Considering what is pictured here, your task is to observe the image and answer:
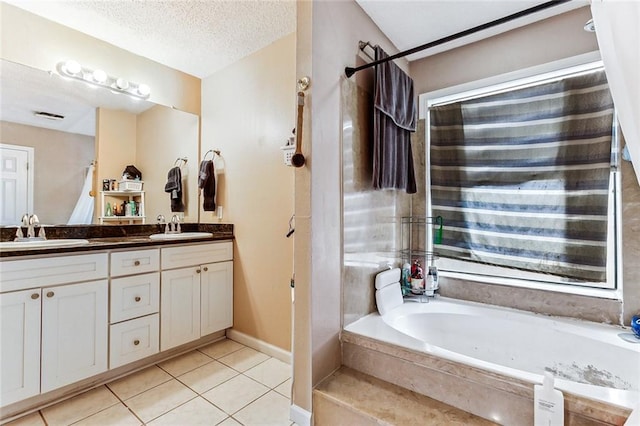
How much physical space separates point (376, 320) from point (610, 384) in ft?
3.82

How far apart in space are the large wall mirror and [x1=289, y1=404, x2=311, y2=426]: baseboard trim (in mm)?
2084

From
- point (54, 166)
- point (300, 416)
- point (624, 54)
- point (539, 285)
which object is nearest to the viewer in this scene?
point (624, 54)

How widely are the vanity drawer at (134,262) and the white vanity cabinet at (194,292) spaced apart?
0.21 feet

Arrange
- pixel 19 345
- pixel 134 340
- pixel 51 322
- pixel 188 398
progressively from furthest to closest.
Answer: pixel 134 340, pixel 188 398, pixel 51 322, pixel 19 345

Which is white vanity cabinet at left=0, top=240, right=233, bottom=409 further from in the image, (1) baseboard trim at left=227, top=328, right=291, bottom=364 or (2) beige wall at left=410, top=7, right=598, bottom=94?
(2) beige wall at left=410, top=7, right=598, bottom=94

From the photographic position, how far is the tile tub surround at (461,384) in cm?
98

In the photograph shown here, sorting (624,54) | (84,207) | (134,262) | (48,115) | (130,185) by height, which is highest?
(48,115)

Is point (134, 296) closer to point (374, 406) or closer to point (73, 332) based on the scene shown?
point (73, 332)

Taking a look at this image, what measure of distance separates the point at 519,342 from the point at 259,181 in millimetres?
2132

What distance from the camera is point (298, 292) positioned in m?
1.41

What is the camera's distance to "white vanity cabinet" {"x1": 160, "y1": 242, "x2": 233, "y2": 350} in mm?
2174

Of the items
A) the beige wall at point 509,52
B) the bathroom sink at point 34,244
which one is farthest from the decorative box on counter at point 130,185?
the beige wall at point 509,52

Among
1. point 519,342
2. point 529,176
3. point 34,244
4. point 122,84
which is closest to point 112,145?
point 122,84

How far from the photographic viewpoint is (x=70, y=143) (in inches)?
85.4
